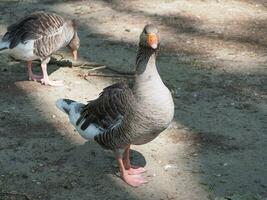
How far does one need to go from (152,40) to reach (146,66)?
0.27 meters

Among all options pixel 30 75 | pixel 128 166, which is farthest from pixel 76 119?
pixel 30 75

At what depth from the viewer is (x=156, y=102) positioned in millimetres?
5000

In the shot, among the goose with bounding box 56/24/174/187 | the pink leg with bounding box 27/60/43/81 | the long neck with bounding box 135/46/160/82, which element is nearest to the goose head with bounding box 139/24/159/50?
the goose with bounding box 56/24/174/187

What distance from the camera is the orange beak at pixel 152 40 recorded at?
16.0 ft

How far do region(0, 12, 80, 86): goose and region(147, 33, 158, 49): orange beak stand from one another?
3318 mm

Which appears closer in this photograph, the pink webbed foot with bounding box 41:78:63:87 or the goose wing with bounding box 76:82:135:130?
the goose wing with bounding box 76:82:135:130

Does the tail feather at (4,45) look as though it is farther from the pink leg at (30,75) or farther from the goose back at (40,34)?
the pink leg at (30,75)

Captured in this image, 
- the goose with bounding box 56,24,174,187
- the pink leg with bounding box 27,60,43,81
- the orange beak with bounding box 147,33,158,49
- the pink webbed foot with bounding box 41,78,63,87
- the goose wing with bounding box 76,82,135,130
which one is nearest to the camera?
the orange beak with bounding box 147,33,158,49

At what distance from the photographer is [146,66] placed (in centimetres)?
503

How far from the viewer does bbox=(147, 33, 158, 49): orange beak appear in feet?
16.0

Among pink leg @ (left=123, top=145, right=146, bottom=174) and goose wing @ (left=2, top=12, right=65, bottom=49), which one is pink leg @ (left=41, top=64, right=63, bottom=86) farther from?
pink leg @ (left=123, top=145, right=146, bottom=174)

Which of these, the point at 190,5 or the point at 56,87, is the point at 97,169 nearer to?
the point at 56,87

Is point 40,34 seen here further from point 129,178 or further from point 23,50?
point 129,178

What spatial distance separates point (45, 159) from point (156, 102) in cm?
167
